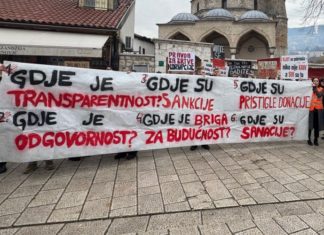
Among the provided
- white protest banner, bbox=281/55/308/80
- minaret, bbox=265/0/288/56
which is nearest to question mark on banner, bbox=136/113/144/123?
white protest banner, bbox=281/55/308/80

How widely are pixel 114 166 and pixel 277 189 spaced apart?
9.28 ft

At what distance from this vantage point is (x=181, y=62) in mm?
11992

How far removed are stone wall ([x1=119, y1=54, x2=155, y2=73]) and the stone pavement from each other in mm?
10290

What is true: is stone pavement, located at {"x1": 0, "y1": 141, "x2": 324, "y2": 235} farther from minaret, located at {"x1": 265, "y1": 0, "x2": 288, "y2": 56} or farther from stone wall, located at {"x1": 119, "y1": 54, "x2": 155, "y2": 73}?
minaret, located at {"x1": 265, "y1": 0, "x2": 288, "y2": 56}

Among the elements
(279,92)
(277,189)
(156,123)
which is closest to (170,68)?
(279,92)

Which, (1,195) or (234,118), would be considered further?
(234,118)

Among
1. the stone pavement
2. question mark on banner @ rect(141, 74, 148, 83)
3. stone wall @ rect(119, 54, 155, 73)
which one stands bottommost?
the stone pavement

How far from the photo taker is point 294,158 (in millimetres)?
5426

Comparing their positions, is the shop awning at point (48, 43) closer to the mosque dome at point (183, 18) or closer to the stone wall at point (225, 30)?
the stone wall at point (225, 30)

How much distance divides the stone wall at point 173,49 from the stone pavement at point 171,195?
38.2 feet

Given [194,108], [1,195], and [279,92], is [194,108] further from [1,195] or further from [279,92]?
[1,195]

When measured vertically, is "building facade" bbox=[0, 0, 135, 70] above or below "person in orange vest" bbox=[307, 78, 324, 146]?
above

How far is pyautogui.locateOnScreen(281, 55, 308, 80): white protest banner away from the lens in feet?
29.0

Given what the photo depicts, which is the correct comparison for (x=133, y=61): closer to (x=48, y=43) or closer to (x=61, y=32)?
(x=61, y=32)
